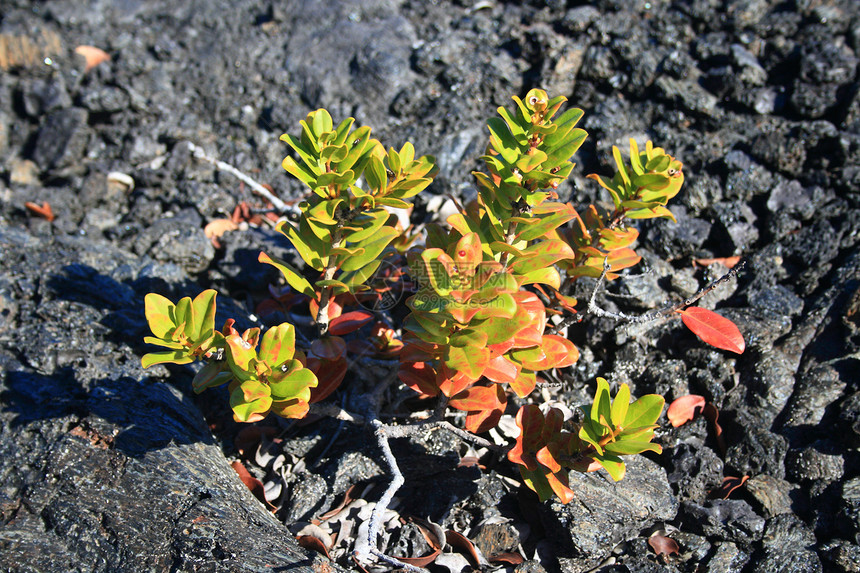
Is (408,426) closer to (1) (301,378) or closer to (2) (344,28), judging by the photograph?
(1) (301,378)

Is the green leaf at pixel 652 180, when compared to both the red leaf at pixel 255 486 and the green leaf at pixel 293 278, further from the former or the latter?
the red leaf at pixel 255 486

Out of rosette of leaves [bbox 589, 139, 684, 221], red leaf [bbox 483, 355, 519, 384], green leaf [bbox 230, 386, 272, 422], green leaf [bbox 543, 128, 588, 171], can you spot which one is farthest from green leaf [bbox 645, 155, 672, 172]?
green leaf [bbox 230, 386, 272, 422]

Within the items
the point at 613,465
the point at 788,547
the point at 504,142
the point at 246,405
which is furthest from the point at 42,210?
the point at 788,547

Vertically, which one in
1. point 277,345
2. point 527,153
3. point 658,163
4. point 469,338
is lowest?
point 277,345

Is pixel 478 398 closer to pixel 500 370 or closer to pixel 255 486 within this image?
pixel 500 370

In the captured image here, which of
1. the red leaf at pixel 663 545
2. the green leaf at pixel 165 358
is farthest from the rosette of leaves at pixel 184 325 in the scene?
the red leaf at pixel 663 545

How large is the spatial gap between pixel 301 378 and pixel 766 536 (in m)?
1.93

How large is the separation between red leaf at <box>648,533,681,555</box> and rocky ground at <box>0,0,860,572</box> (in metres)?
0.03

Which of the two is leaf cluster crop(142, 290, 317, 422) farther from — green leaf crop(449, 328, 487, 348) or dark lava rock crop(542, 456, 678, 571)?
dark lava rock crop(542, 456, 678, 571)

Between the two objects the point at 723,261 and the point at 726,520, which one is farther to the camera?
the point at 723,261

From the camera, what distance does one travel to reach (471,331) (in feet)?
6.27

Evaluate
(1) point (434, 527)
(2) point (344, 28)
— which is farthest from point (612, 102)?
(1) point (434, 527)

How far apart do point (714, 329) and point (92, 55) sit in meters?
4.79

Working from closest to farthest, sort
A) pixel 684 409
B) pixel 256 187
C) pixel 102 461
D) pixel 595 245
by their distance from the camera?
pixel 102 461, pixel 595 245, pixel 684 409, pixel 256 187
